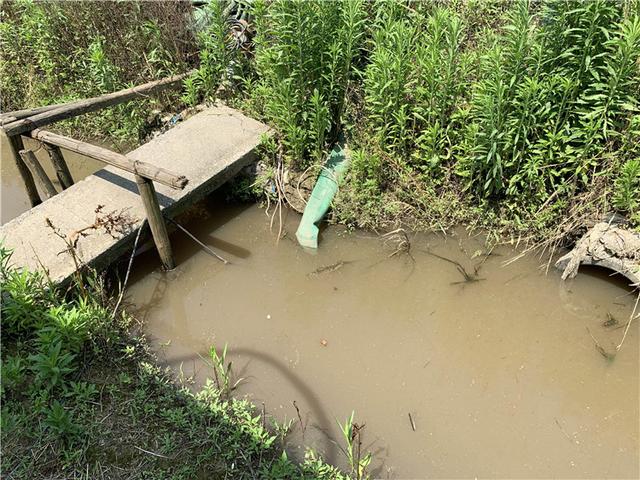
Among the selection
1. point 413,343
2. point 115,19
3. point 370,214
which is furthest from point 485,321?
point 115,19

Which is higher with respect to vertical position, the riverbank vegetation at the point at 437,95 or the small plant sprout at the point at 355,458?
the riverbank vegetation at the point at 437,95

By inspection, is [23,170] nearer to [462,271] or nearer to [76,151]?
[76,151]

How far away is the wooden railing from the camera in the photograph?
14.2 feet

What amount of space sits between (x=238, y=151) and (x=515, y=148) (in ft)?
9.52

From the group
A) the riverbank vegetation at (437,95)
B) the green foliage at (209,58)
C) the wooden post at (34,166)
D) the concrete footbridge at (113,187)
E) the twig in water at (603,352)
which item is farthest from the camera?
the green foliage at (209,58)

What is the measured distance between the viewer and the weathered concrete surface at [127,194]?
15.2ft

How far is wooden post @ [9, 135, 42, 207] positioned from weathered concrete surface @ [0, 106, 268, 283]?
0.69 metres

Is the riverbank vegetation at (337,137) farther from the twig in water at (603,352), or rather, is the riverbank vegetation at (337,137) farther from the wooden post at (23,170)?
the wooden post at (23,170)

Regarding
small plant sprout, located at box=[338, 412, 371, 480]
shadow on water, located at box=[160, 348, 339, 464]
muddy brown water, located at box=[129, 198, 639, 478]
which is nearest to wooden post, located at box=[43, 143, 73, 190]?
muddy brown water, located at box=[129, 198, 639, 478]

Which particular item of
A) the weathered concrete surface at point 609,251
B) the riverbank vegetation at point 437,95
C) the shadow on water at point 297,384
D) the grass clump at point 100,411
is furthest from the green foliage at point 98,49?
the weathered concrete surface at point 609,251

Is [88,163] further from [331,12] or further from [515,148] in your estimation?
[515,148]

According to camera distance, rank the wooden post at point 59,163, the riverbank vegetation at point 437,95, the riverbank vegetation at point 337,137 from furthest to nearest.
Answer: the wooden post at point 59,163
the riverbank vegetation at point 437,95
the riverbank vegetation at point 337,137

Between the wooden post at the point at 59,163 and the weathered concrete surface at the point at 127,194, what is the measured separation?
0.41 meters

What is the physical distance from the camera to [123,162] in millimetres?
4457
